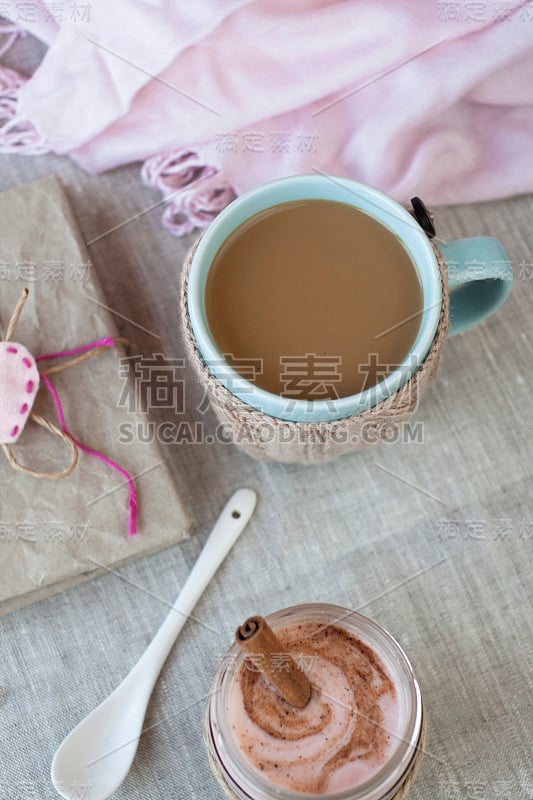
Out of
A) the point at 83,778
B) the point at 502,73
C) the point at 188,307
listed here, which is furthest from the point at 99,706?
the point at 502,73

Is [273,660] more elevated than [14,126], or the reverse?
[14,126]

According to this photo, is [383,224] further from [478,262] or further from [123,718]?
[123,718]

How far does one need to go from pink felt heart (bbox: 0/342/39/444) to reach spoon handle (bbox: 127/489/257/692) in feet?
0.47

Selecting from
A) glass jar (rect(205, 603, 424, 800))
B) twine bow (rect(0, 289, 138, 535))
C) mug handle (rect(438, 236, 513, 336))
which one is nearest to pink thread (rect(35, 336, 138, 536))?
twine bow (rect(0, 289, 138, 535))

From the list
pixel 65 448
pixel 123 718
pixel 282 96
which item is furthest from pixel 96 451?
pixel 282 96

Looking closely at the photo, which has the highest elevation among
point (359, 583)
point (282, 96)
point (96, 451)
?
point (282, 96)

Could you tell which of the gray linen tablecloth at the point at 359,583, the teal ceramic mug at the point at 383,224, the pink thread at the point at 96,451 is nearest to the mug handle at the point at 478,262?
the teal ceramic mug at the point at 383,224

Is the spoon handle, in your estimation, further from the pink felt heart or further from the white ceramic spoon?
the pink felt heart

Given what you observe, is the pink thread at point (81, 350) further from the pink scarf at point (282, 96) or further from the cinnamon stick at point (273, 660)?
the cinnamon stick at point (273, 660)

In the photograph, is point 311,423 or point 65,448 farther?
point 65,448

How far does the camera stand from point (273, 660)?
1.46ft

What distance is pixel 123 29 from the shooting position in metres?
0.61

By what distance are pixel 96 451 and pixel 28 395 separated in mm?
56

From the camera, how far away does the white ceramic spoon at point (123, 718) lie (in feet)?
1.76
